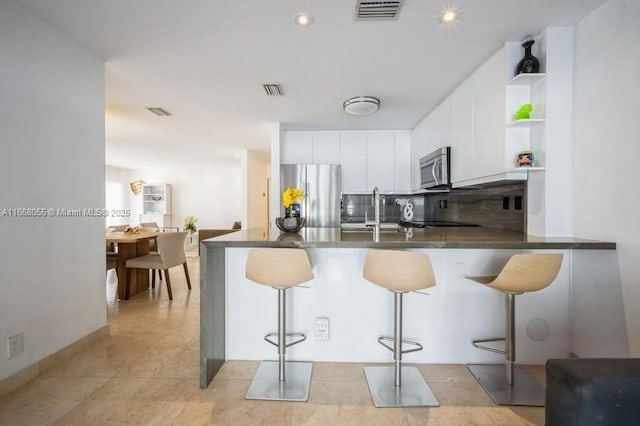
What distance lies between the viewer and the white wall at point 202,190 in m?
8.78

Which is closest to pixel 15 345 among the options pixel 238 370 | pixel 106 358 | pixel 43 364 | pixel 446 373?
pixel 43 364

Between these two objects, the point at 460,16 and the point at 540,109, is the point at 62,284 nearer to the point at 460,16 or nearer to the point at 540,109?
the point at 460,16

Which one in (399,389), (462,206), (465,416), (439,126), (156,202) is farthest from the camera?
(156,202)

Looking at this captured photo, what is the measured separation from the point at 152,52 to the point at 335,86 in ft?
5.19

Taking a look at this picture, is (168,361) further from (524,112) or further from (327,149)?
(327,149)

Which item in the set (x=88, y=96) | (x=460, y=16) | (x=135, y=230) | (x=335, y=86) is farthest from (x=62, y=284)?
(x=460, y=16)

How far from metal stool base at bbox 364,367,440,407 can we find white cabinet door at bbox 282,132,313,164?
3.17 m

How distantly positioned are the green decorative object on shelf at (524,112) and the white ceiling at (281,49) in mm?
504

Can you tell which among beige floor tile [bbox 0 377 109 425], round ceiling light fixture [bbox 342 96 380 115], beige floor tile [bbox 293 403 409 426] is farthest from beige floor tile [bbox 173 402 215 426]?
round ceiling light fixture [bbox 342 96 380 115]

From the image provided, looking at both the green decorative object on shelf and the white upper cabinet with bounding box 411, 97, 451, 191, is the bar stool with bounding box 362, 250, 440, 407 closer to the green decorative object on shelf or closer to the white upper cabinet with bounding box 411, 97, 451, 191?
the green decorative object on shelf

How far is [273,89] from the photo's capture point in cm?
299

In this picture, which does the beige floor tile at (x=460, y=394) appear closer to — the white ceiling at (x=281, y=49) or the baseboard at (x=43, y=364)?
the white ceiling at (x=281, y=49)

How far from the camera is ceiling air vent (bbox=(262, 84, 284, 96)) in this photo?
114 inches

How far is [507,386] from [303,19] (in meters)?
2.63
